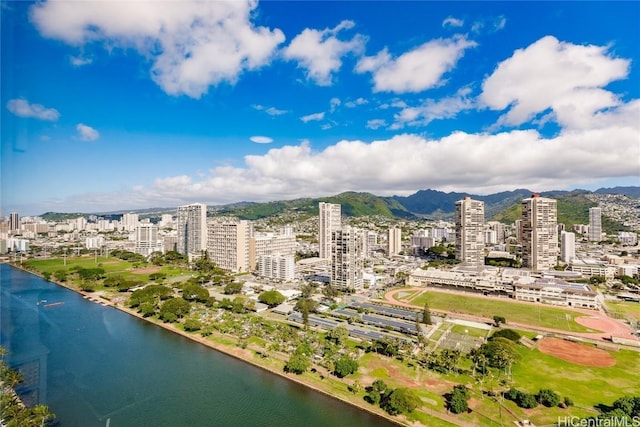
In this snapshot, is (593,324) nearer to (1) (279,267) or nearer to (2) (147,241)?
(1) (279,267)

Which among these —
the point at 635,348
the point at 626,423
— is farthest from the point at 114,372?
the point at 635,348

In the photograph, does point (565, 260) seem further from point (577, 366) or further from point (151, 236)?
point (151, 236)

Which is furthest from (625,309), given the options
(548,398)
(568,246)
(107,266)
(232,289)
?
(107,266)

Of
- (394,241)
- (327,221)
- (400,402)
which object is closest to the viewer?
(400,402)

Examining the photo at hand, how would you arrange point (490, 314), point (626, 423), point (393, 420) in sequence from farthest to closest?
point (490, 314)
point (393, 420)
point (626, 423)

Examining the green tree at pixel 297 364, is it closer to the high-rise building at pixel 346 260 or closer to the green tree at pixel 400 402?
the green tree at pixel 400 402
